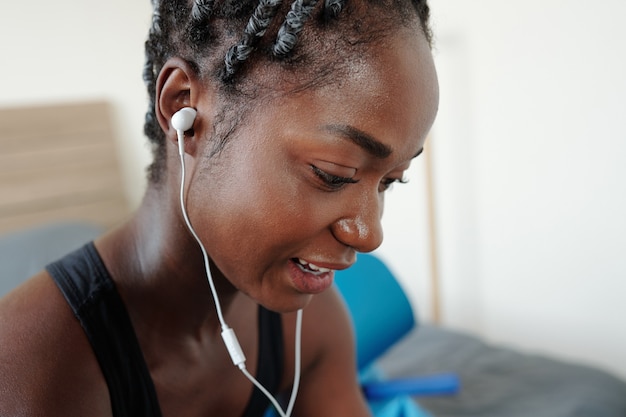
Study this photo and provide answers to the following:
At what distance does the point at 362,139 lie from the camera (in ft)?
1.82

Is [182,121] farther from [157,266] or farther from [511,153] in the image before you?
[511,153]

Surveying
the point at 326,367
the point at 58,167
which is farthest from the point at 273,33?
the point at 58,167

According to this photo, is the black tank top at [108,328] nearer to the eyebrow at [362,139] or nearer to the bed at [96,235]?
the eyebrow at [362,139]

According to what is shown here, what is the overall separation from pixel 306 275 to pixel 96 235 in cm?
135

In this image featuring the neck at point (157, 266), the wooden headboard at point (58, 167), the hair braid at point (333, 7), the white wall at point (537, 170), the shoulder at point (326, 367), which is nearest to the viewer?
the hair braid at point (333, 7)

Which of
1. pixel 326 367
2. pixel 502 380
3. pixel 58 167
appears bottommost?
pixel 502 380

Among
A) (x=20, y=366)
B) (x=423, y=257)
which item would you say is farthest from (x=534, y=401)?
(x=20, y=366)

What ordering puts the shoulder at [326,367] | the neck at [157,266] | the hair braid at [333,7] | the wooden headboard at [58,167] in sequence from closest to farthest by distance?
the hair braid at [333,7]
the neck at [157,266]
the shoulder at [326,367]
the wooden headboard at [58,167]

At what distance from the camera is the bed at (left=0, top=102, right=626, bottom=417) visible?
4.18 feet

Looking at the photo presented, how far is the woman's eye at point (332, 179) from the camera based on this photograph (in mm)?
569

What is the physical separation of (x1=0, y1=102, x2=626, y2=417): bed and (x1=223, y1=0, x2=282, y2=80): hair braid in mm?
934

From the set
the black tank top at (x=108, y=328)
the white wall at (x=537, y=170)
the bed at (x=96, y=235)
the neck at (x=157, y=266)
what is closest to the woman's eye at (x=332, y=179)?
the neck at (x=157, y=266)

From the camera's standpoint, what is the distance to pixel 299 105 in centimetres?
56

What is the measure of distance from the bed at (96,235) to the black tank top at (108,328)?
74 cm
